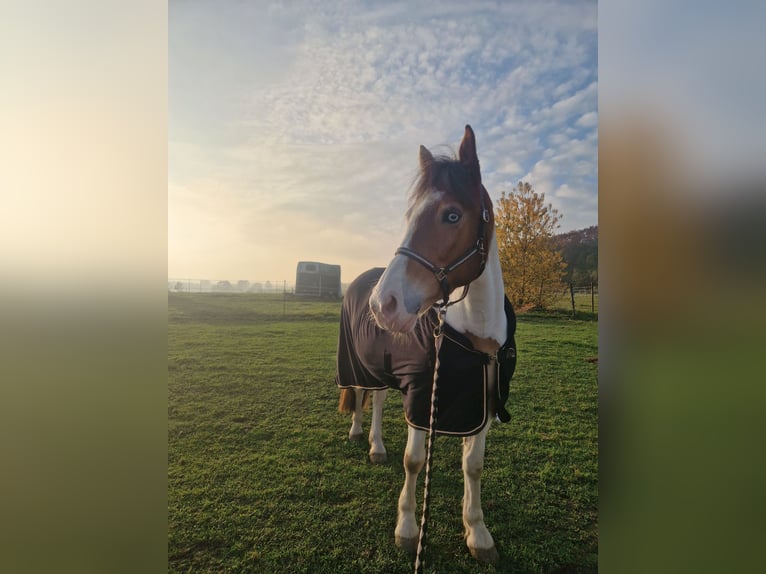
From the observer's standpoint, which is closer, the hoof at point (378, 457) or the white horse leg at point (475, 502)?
the white horse leg at point (475, 502)

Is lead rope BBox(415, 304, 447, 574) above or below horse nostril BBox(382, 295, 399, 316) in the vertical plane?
below

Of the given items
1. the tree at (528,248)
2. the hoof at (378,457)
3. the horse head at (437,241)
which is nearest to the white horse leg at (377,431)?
the hoof at (378,457)

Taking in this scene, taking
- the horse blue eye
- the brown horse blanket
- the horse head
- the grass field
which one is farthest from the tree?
the horse blue eye

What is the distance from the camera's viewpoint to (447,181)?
5.46 ft

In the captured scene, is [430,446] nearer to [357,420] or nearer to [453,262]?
[453,262]

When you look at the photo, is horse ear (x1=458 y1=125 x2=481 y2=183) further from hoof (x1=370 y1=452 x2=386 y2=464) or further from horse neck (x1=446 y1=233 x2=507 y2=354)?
hoof (x1=370 y1=452 x2=386 y2=464)

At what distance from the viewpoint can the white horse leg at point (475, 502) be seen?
6.36ft

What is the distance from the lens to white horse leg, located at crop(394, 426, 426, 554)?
198cm

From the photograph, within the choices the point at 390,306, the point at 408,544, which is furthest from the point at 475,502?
the point at 390,306

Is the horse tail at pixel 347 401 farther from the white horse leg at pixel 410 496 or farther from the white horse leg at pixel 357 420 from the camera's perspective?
the white horse leg at pixel 410 496

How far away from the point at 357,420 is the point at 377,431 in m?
0.17

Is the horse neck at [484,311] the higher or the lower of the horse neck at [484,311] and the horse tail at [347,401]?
the higher
